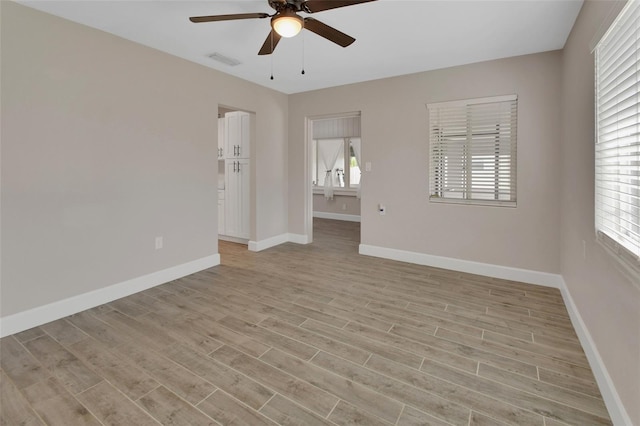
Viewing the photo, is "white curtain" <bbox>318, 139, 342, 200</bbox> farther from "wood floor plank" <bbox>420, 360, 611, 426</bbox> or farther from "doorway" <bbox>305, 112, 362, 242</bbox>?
"wood floor plank" <bbox>420, 360, 611, 426</bbox>

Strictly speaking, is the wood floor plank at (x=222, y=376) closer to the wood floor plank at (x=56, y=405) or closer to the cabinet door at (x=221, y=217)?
the wood floor plank at (x=56, y=405)

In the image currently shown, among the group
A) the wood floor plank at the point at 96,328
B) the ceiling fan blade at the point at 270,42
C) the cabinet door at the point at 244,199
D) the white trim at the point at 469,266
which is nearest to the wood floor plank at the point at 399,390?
the wood floor plank at the point at 96,328

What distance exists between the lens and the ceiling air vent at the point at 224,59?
348 centimetres

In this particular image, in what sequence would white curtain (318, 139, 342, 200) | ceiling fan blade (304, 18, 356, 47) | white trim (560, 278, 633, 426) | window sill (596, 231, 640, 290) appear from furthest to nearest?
white curtain (318, 139, 342, 200) < ceiling fan blade (304, 18, 356, 47) < white trim (560, 278, 633, 426) < window sill (596, 231, 640, 290)

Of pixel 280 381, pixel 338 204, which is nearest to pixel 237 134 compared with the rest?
Result: pixel 338 204

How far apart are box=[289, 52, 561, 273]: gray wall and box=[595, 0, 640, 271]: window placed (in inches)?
60.5

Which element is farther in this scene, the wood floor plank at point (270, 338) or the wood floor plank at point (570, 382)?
the wood floor plank at point (270, 338)

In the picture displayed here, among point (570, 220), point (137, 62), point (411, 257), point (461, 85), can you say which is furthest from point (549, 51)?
point (137, 62)

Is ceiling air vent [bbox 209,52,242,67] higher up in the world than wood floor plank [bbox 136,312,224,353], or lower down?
higher up

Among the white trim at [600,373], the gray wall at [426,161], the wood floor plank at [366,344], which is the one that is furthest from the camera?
the gray wall at [426,161]

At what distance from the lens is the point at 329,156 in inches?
325

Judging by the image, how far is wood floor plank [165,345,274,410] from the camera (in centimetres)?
173

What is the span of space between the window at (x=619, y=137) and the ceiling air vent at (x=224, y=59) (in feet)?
10.8

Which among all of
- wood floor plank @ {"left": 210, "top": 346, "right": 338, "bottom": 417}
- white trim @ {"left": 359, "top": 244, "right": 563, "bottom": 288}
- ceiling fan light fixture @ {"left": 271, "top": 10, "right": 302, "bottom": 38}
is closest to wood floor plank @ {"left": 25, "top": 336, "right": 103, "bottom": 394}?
wood floor plank @ {"left": 210, "top": 346, "right": 338, "bottom": 417}
